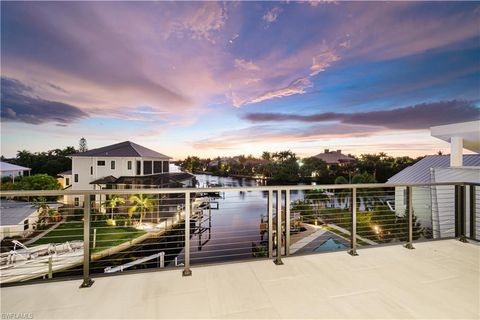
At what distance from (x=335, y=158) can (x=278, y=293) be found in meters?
42.2

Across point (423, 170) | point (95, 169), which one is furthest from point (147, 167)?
point (423, 170)

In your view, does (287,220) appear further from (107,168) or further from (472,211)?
(107,168)

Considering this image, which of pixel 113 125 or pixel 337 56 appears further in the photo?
pixel 113 125

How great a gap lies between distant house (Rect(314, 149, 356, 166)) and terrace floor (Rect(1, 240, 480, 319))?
3745 cm

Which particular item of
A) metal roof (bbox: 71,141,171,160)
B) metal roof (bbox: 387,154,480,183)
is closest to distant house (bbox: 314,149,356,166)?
metal roof (bbox: 387,154,480,183)

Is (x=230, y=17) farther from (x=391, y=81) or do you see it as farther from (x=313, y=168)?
(x=313, y=168)

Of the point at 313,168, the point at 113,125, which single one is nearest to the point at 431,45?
the point at 113,125

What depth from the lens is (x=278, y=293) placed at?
1.74 meters

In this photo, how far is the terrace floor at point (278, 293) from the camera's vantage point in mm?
1517

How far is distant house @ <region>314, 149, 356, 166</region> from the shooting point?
123 ft

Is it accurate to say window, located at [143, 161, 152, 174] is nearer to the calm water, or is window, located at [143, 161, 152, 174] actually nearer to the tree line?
the calm water

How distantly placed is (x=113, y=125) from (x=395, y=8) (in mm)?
22368

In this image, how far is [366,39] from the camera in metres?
7.64

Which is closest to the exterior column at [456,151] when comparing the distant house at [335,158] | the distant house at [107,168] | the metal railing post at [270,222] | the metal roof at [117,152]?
the metal railing post at [270,222]
